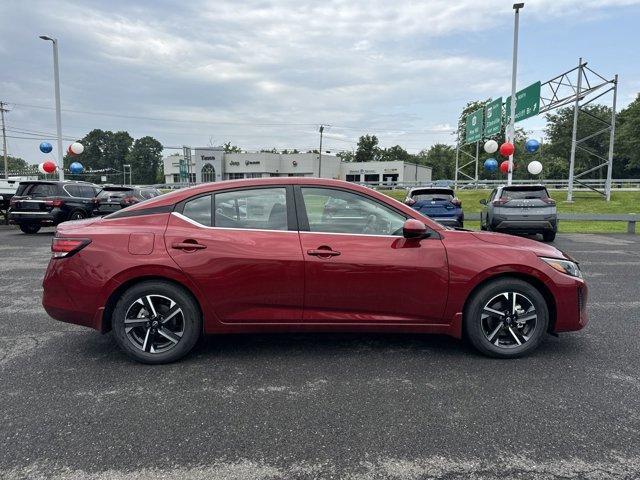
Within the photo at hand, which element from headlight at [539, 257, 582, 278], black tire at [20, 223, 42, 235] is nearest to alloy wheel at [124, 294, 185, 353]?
headlight at [539, 257, 582, 278]

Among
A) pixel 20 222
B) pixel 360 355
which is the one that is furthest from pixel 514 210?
pixel 20 222

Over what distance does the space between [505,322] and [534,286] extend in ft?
1.32

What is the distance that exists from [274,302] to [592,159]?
73352mm

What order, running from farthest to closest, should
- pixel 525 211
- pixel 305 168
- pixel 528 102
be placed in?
pixel 305 168 < pixel 528 102 < pixel 525 211

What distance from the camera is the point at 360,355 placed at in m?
4.03

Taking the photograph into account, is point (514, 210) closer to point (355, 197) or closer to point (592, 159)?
point (355, 197)

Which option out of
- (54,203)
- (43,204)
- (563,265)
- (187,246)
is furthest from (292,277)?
(43,204)

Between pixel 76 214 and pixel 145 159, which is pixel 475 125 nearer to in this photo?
pixel 76 214

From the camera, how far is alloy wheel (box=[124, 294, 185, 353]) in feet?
12.4

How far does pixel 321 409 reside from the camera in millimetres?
3084

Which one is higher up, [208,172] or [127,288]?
[208,172]

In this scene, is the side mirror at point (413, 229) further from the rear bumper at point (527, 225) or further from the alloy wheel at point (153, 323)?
the rear bumper at point (527, 225)

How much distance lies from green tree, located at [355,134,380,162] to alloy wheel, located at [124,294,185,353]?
9937cm

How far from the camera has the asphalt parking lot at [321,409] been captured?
2.50 metres
